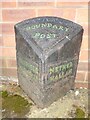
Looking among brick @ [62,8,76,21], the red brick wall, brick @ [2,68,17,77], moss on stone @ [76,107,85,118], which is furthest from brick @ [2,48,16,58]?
moss on stone @ [76,107,85,118]

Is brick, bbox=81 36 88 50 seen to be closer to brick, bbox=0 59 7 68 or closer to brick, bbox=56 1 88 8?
brick, bbox=56 1 88 8

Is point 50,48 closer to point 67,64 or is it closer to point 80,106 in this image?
point 67,64

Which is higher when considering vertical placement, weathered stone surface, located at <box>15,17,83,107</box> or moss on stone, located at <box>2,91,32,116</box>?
weathered stone surface, located at <box>15,17,83,107</box>

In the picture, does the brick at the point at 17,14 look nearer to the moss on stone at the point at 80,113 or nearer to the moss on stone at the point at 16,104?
the moss on stone at the point at 16,104

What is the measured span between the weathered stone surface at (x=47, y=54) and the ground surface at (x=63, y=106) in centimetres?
7

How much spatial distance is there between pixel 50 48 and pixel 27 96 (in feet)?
2.24

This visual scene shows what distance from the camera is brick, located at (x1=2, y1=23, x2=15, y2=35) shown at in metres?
2.25

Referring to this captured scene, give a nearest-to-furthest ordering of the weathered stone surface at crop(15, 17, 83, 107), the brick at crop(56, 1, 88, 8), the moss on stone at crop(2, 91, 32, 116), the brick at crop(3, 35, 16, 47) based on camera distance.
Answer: the weathered stone surface at crop(15, 17, 83, 107)
the brick at crop(56, 1, 88, 8)
the moss on stone at crop(2, 91, 32, 116)
the brick at crop(3, 35, 16, 47)

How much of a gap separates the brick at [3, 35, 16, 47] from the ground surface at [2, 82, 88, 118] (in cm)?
46

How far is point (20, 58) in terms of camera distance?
2189 millimetres

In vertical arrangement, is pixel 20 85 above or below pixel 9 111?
above

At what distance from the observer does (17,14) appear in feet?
7.16

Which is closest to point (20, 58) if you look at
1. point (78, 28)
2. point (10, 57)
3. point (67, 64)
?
point (10, 57)

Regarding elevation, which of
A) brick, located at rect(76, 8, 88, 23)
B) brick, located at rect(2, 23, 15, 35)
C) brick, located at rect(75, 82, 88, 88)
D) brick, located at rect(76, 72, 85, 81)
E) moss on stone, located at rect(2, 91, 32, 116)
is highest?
brick, located at rect(76, 8, 88, 23)
